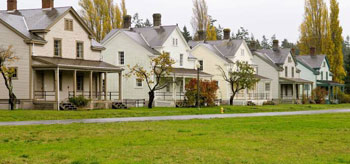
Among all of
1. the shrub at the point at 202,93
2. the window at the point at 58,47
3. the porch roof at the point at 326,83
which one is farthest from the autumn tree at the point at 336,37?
the window at the point at 58,47

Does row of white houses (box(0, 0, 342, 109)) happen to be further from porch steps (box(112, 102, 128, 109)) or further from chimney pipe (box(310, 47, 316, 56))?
porch steps (box(112, 102, 128, 109))

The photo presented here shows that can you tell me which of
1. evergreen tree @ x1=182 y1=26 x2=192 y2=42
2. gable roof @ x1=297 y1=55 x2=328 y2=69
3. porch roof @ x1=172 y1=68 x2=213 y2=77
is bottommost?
porch roof @ x1=172 y1=68 x2=213 y2=77

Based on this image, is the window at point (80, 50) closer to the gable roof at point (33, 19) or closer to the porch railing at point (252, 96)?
the gable roof at point (33, 19)

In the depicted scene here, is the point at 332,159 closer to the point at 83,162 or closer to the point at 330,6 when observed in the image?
the point at 83,162

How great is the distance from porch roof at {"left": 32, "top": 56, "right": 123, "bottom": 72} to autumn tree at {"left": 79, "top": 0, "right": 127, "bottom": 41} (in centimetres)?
2337

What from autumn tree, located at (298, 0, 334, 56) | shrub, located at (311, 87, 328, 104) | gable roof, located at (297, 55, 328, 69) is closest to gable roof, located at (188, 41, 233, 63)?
shrub, located at (311, 87, 328, 104)

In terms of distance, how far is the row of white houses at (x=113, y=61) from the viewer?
135ft

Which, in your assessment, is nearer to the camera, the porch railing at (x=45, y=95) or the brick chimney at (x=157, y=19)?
the porch railing at (x=45, y=95)

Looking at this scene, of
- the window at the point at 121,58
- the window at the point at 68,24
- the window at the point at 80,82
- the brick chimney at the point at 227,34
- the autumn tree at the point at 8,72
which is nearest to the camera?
the autumn tree at the point at 8,72

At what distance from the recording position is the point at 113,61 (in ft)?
180

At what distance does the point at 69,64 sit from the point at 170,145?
25.9m

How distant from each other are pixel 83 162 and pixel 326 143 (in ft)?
27.0

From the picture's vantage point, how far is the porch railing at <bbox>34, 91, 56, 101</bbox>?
1641 inches

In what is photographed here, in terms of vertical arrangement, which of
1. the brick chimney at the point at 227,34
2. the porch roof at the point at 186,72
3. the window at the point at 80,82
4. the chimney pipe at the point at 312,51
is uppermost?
the brick chimney at the point at 227,34
